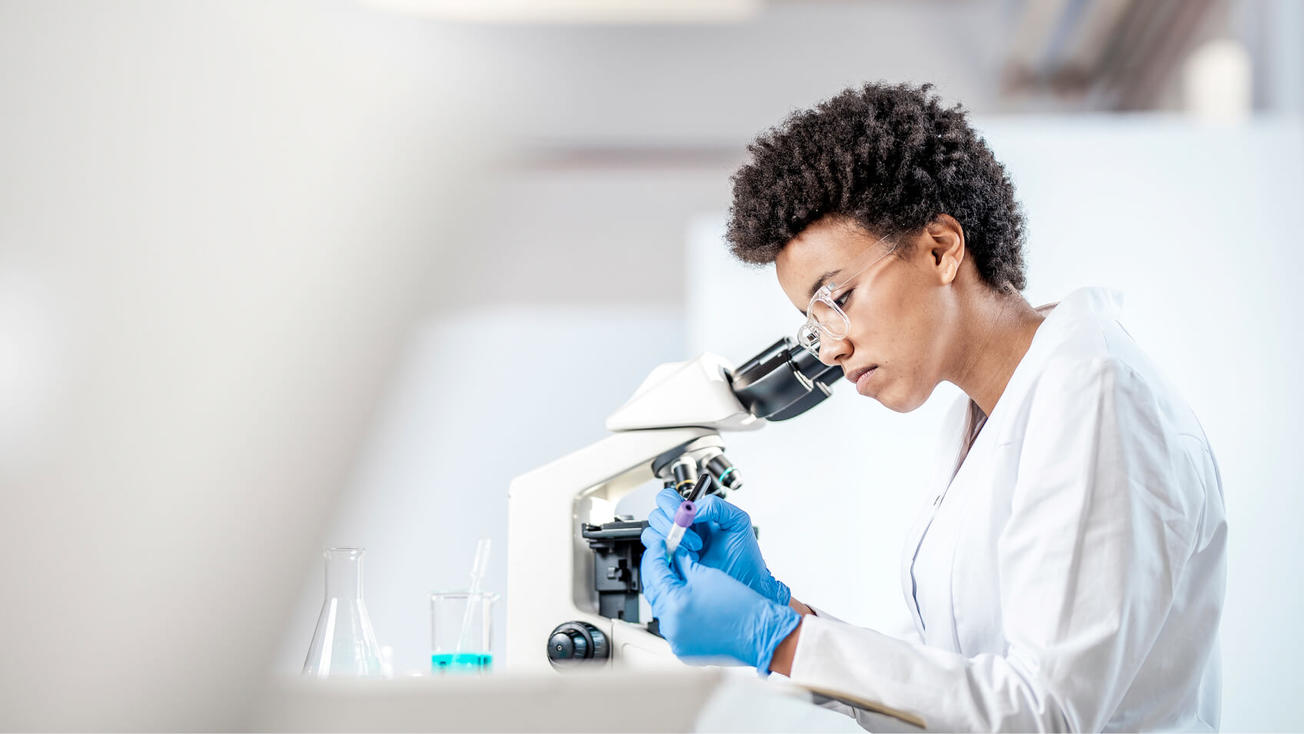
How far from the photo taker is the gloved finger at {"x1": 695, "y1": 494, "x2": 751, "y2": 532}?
1.27m

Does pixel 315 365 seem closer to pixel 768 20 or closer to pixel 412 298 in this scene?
pixel 412 298

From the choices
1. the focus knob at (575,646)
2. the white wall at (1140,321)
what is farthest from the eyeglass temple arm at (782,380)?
the white wall at (1140,321)

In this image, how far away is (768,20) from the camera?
12.6ft

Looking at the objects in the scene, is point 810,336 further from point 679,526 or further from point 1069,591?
point 1069,591

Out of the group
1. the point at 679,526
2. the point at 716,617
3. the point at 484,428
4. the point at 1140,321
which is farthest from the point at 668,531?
the point at 484,428

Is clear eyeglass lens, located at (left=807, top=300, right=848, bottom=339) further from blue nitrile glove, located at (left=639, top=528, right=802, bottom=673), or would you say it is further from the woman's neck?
blue nitrile glove, located at (left=639, top=528, right=802, bottom=673)

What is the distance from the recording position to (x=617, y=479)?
4.67ft

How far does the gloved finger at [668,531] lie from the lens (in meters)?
1.25

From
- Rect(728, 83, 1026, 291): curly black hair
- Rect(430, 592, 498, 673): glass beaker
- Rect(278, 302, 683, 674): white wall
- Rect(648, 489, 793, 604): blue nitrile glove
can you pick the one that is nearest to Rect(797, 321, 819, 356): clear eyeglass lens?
Rect(728, 83, 1026, 291): curly black hair

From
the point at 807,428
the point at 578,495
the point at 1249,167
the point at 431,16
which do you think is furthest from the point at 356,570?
the point at 1249,167

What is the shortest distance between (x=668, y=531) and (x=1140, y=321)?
61.5 inches

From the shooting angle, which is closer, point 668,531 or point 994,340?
point 668,531

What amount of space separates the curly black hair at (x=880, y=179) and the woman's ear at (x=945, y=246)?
0.02 meters

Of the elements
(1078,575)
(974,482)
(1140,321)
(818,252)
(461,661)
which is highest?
(1140,321)
